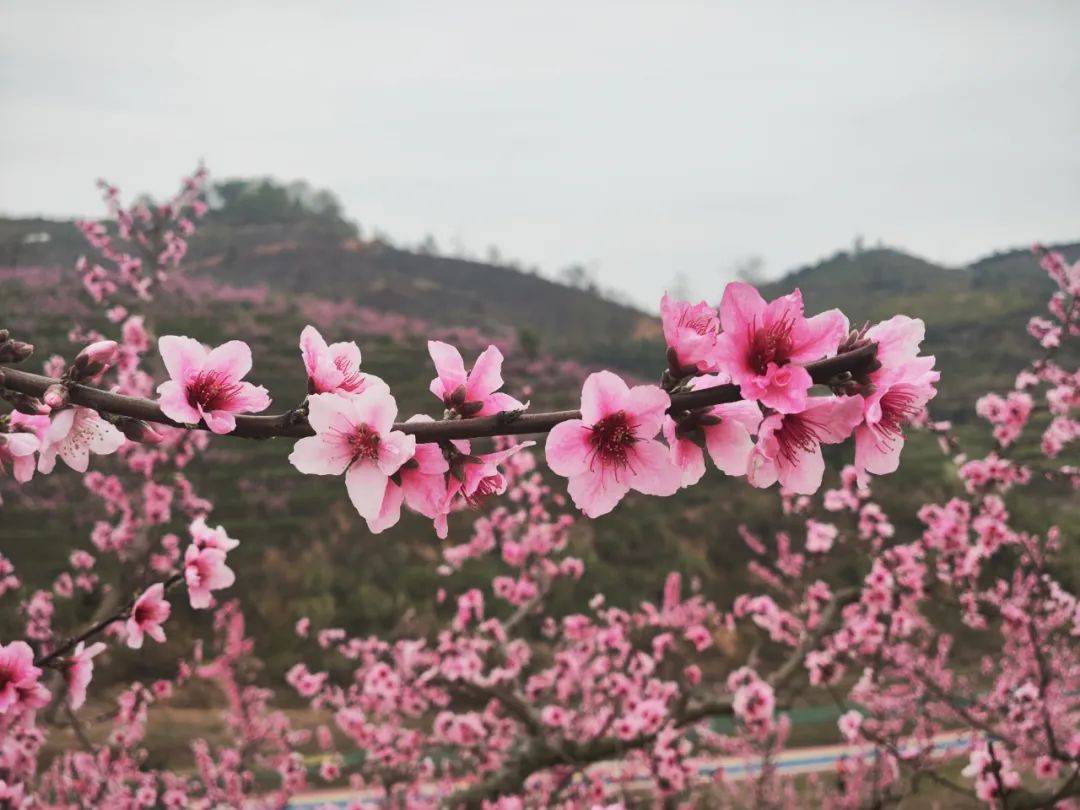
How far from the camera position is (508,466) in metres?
8.95

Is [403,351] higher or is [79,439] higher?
[403,351]

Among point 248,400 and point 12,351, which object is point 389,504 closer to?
point 248,400

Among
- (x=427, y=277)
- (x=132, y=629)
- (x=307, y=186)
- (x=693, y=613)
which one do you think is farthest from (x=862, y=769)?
(x=307, y=186)

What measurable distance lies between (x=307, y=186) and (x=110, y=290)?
51.3 metres

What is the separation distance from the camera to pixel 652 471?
1.09 metres

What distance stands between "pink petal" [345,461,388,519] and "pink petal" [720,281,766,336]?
57 cm

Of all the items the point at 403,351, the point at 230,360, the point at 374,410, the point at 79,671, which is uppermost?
the point at 403,351

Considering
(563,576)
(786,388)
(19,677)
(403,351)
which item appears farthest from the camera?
A: (403,351)

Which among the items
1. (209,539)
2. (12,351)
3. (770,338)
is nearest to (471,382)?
(770,338)

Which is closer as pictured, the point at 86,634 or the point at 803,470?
the point at 803,470

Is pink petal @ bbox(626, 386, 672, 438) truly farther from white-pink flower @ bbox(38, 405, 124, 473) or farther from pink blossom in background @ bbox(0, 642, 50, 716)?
pink blossom in background @ bbox(0, 642, 50, 716)

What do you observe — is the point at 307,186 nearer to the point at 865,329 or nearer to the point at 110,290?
the point at 110,290

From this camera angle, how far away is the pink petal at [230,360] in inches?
45.2

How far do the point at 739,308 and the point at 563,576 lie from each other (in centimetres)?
1332
